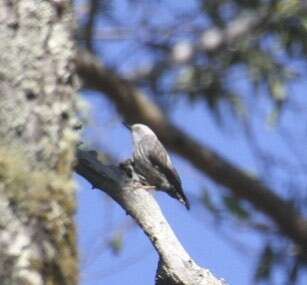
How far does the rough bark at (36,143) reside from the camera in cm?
223

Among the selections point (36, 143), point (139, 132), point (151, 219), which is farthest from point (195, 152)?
point (36, 143)

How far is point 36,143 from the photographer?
2289mm

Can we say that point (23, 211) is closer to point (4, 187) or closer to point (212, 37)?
point (4, 187)

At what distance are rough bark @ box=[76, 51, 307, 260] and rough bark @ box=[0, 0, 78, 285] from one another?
543cm

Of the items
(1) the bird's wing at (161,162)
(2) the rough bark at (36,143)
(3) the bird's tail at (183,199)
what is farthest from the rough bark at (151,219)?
(1) the bird's wing at (161,162)

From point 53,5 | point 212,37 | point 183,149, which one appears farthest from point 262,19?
point 53,5

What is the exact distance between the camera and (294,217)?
799 centimetres

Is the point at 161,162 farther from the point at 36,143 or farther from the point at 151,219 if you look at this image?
the point at 36,143

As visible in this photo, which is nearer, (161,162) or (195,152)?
(161,162)

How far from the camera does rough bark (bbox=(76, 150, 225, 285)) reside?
340cm

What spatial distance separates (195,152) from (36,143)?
230 inches

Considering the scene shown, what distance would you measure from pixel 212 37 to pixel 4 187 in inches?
259

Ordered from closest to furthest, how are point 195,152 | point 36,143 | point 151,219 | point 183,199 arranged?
point 36,143 < point 151,219 < point 183,199 < point 195,152

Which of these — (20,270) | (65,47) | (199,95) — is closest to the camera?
(20,270)
